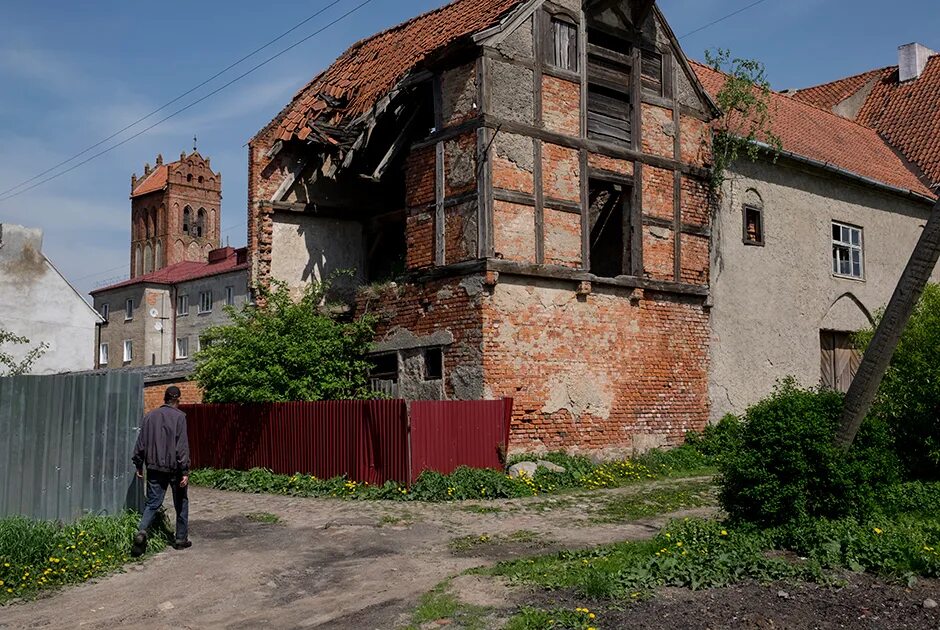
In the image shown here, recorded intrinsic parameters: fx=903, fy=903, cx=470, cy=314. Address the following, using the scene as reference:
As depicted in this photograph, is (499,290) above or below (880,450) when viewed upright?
above

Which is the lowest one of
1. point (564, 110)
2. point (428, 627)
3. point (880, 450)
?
point (428, 627)

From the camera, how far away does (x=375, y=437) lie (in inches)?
564

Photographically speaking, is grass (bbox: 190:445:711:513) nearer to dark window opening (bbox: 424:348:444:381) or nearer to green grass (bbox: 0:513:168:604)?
dark window opening (bbox: 424:348:444:381)

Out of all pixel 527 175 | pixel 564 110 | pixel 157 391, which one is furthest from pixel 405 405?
pixel 157 391

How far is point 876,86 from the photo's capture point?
2942 cm

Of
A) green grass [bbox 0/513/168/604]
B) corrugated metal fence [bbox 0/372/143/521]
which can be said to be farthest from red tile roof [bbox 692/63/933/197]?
green grass [bbox 0/513/168/604]

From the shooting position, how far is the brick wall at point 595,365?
50.8 ft

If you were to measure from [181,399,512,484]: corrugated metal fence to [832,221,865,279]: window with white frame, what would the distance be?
1117 centimetres

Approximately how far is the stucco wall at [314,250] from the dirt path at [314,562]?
702cm

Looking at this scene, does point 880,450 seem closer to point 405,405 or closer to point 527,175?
point 405,405

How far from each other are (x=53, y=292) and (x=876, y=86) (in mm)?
28040

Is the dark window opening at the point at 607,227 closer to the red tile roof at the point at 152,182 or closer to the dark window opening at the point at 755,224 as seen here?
the dark window opening at the point at 755,224

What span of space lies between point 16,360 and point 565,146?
20.5 metres

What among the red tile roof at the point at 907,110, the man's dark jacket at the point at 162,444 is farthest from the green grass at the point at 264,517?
the red tile roof at the point at 907,110
